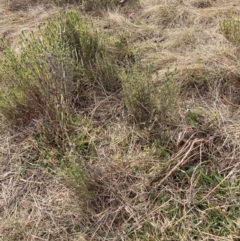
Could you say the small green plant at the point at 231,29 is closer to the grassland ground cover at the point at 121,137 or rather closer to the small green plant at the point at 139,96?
the grassland ground cover at the point at 121,137

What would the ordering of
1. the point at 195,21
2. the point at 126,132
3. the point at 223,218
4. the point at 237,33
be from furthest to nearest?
the point at 195,21, the point at 237,33, the point at 126,132, the point at 223,218

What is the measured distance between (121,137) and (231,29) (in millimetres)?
1319

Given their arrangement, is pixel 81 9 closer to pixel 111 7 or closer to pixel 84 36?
pixel 111 7

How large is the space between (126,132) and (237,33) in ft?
4.03

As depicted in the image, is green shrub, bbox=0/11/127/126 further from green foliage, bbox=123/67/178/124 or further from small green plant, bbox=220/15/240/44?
small green plant, bbox=220/15/240/44

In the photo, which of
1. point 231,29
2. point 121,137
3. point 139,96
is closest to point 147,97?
point 139,96

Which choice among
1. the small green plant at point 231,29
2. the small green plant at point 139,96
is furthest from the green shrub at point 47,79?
the small green plant at point 231,29

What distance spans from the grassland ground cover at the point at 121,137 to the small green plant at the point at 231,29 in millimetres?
13

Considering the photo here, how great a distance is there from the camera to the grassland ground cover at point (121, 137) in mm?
1938

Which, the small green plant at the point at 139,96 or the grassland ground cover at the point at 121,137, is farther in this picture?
the small green plant at the point at 139,96

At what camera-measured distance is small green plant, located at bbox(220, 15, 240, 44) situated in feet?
9.24

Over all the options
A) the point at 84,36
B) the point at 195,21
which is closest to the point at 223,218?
the point at 84,36

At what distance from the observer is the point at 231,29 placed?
2.87m

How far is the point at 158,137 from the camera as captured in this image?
2299 mm
